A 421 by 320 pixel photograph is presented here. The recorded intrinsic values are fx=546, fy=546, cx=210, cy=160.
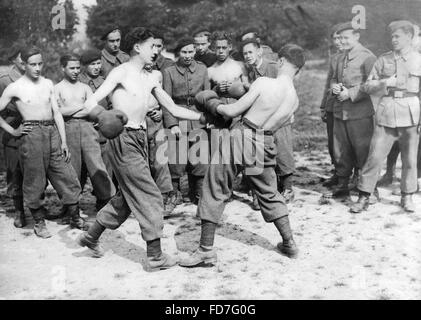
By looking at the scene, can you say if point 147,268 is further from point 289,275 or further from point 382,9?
point 382,9

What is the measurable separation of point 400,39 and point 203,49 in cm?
233

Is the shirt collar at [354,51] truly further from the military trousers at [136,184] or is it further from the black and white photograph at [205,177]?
the military trousers at [136,184]

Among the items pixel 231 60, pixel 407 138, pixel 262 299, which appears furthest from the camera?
pixel 231 60

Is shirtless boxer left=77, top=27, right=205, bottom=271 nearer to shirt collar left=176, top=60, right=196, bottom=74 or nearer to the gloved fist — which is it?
the gloved fist

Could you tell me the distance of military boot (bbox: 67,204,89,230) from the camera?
5438 millimetres

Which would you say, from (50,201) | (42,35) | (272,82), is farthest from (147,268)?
(42,35)

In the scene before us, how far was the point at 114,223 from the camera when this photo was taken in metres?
4.46

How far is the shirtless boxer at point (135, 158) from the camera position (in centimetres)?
430

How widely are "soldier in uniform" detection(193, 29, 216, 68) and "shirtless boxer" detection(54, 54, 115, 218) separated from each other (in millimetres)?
1605

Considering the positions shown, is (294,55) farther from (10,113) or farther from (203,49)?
(10,113)

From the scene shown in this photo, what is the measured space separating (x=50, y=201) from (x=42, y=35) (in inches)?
172

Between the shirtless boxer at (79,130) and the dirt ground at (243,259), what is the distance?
47 cm

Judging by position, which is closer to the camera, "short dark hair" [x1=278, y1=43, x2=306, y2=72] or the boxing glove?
"short dark hair" [x1=278, y1=43, x2=306, y2=72]

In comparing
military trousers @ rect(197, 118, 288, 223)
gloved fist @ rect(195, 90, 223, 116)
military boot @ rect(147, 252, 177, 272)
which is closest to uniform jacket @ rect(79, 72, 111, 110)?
gloved fist @ rect(195, 90, 223, 116)
